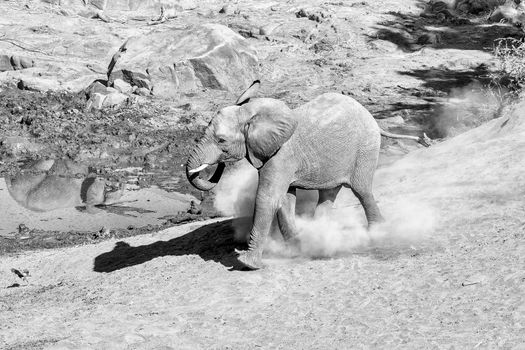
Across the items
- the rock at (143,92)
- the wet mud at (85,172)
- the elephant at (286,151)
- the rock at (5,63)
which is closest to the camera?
the elephant at (286,151)

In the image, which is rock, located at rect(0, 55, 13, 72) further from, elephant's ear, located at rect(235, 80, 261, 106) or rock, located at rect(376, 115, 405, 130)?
elephant's ear, located at rect(235, 80, 261, 106)

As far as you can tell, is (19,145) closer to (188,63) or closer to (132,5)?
(188,63)

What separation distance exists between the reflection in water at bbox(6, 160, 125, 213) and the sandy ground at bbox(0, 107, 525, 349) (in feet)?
12.4

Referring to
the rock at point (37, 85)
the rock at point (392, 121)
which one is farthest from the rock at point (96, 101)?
the rock at point (392, 121)

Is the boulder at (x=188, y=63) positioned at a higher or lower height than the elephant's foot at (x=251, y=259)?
lower

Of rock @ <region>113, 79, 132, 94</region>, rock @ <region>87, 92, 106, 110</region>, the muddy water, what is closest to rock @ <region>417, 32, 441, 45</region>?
rock @ <region>113, 79, 132, 94</region>

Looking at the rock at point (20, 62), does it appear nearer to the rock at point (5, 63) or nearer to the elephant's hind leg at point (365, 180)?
the rock at point (5, 63)

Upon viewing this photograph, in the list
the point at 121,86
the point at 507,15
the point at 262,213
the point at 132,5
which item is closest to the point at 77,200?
the point at 121,86

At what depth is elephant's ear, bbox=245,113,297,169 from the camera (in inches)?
361

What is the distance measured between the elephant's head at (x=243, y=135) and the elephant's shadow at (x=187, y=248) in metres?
1.55

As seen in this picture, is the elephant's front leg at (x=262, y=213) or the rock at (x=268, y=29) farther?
the rock at (x=268, y=29)

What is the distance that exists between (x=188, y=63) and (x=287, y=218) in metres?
13.3

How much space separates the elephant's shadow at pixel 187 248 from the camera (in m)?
10.6

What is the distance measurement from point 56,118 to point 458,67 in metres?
12.5
